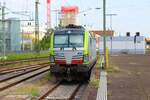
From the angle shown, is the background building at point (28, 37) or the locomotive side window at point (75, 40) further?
the background building at point (28, 37)

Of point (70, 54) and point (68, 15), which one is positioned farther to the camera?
point (68, 15)

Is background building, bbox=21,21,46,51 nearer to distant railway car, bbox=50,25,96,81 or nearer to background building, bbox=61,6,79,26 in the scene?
background building, bbox=61,6,79,26

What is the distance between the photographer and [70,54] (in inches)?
899

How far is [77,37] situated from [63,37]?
0.76 m

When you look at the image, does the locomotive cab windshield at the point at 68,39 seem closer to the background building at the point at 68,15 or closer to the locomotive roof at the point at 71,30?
the locomotive roof at the point at 71,30

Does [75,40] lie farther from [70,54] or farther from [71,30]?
[70,54]

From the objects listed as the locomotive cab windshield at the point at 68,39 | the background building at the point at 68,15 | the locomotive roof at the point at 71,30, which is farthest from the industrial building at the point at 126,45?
the locomotive cab windshield at the point at 68,39

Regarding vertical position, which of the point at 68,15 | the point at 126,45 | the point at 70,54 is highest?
the point at 68,15

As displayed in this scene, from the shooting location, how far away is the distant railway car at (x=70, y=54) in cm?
2275

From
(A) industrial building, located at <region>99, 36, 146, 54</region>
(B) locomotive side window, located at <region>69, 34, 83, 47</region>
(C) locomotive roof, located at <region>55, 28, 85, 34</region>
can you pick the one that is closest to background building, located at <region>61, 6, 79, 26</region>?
(A) industrial building, located at <region>99, 36, 146, 54</region>

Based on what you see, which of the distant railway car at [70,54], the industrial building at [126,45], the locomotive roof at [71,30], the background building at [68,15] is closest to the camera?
the distant railway car at [70,54]

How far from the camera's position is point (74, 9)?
3848 inches

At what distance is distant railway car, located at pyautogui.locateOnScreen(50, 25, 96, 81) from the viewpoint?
22.8 meters

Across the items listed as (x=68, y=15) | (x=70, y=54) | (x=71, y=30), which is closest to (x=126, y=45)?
(x=68, y=15)
